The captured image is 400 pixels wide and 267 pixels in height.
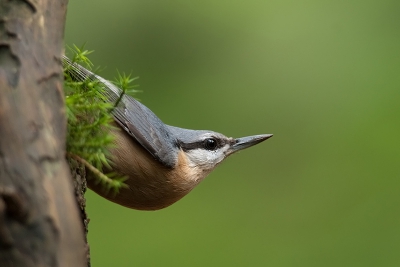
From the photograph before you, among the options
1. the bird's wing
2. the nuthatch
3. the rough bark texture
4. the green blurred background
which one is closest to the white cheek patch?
the nuthatch

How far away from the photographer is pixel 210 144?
3.34 metres

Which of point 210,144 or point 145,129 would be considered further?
point 210,144

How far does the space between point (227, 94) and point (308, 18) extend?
1.13 meters

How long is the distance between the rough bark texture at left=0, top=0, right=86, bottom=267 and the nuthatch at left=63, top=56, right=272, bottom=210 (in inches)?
41.1

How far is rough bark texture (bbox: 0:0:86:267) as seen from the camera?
3.44 ft

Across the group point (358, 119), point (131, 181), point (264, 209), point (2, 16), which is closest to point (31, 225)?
point (2, 16)

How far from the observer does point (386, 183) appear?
16.3ft

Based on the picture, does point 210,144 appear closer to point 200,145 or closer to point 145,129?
point 200,145

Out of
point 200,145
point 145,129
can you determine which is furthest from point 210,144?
point 145,129

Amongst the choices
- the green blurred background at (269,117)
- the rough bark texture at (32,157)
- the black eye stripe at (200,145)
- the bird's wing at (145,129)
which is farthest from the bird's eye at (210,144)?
the rough bark texture at (32,157)

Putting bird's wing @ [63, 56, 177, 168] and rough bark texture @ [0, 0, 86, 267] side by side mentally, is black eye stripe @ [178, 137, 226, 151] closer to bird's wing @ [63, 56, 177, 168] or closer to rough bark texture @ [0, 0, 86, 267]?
bird's wing @ [63, 56, 177, 168]

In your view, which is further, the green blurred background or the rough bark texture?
the green blurred background

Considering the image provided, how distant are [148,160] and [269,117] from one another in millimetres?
3034

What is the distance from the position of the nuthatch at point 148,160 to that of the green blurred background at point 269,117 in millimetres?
1628
